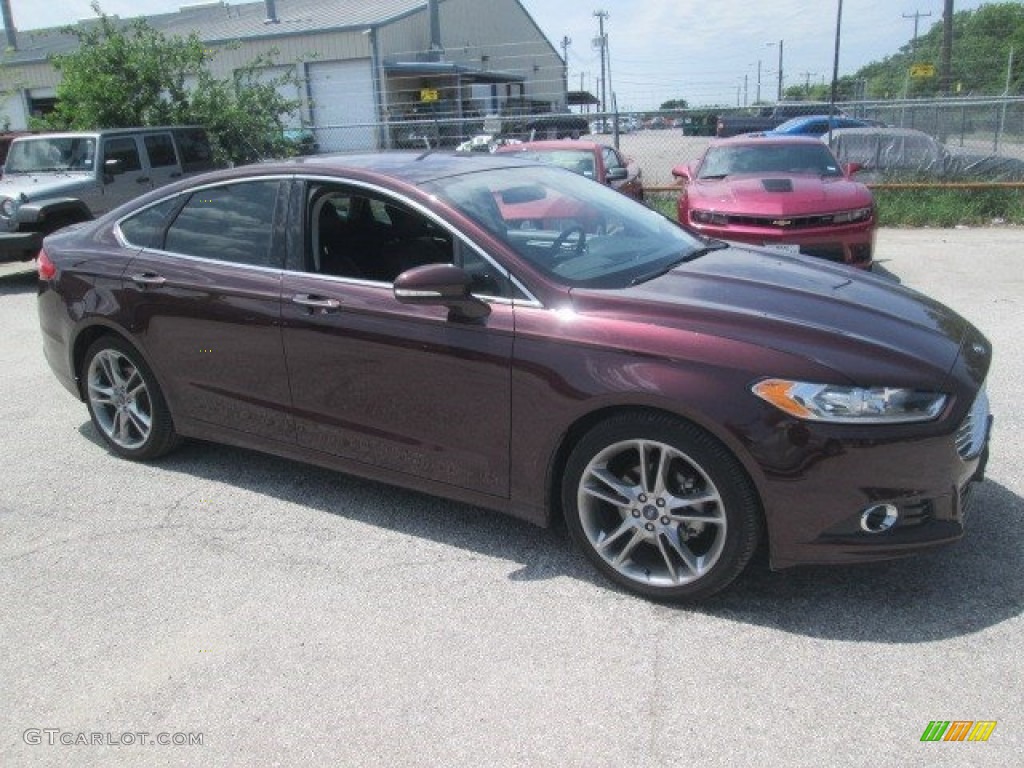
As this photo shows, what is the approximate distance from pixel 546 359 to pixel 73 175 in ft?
33.8

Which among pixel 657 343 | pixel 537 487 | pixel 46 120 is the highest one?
pixel 46 120

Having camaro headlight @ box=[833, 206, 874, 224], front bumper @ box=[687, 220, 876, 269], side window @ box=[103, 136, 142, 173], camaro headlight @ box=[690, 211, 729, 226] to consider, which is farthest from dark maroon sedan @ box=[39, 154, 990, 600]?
side window @ box=[103, 136, 142, 173]

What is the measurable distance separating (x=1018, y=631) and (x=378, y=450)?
2503mm

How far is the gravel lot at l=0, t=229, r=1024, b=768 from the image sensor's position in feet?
8.51

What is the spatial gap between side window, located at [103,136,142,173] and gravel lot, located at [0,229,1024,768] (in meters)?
8.65

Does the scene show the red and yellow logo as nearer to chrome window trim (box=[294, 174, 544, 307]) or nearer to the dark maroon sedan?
the dark maroon sedan

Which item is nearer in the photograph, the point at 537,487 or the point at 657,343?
the point at 657,343

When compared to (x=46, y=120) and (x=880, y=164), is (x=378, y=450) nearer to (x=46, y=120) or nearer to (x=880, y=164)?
(x=880, y=164)

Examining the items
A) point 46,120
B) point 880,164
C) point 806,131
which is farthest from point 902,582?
point 806,131

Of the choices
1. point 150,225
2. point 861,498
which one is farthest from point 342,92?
point 861,498

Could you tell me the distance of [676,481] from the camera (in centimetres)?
319

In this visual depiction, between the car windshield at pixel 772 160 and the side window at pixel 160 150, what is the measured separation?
7746 mm

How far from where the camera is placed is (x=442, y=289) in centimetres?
333

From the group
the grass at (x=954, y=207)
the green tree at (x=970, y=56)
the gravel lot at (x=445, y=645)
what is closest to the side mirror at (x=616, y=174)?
the grass at (x=954, y=207)
